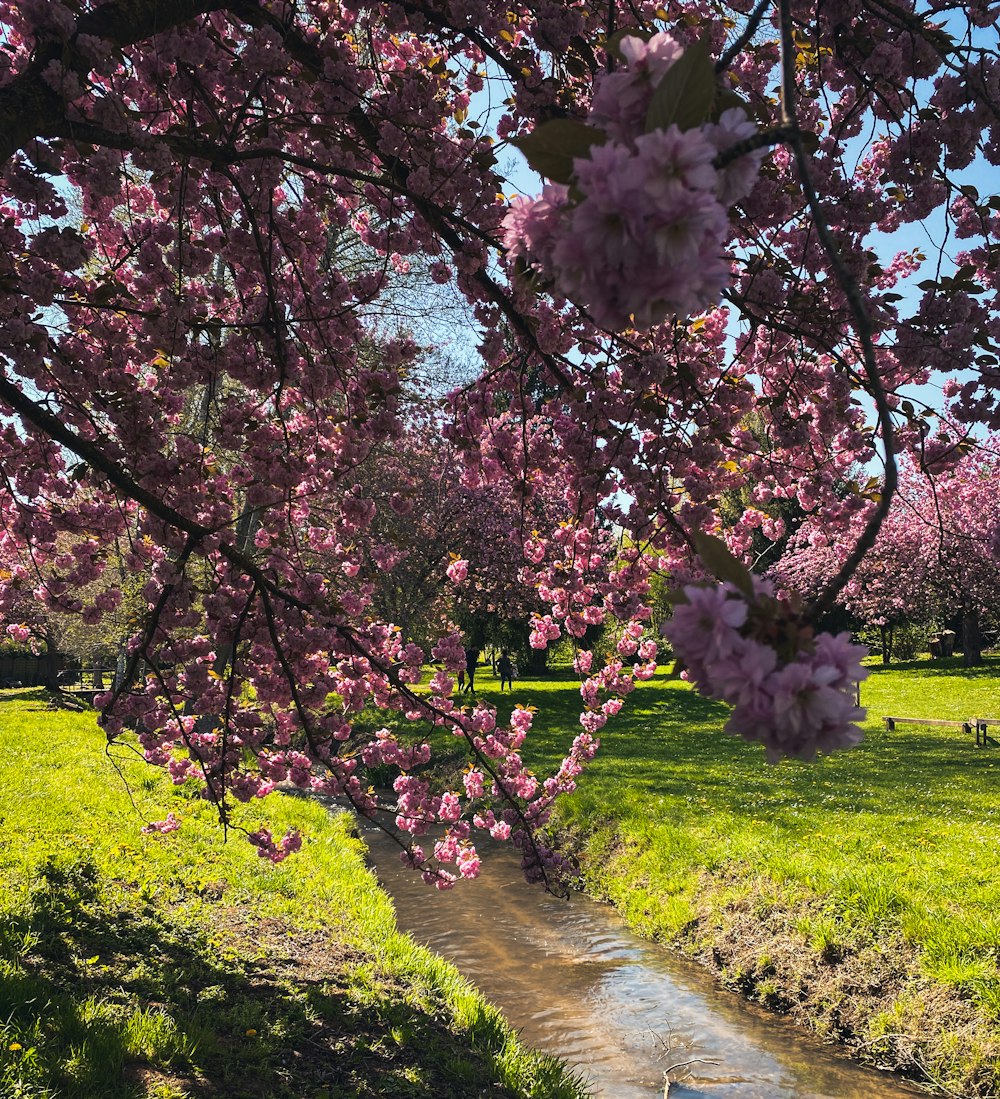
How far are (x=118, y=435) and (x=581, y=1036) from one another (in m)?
5.22

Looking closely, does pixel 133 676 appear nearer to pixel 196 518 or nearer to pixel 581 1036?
pixel 196 518

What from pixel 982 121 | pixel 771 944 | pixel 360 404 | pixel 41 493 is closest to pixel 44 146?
pixel 360 404

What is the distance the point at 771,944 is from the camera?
23.1ft

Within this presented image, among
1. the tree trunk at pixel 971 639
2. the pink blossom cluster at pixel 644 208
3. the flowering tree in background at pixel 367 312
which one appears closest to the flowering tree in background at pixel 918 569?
the tree trunk at pixel 971 639

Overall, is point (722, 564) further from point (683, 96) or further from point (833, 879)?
point (833, 879)

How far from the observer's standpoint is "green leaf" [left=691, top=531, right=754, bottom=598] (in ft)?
3.70

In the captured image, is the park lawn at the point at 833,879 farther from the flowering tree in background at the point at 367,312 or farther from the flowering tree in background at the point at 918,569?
the flowering tree in background at the point at 918,569

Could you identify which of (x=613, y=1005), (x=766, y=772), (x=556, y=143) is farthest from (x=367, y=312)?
(x=766, y=772)

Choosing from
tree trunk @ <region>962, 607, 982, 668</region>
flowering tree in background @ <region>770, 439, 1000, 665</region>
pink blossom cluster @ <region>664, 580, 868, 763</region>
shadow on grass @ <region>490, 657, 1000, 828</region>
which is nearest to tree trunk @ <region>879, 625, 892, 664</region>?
flowering tree in background @ <region>770, 439, 1000, 665</region>

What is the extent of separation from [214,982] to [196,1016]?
75cm

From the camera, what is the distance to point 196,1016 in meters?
5.04

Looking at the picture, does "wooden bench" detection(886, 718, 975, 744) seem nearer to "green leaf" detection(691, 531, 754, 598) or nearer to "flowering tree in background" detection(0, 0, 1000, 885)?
"flowering tree in background" detection(0, 0, 1000, 885)

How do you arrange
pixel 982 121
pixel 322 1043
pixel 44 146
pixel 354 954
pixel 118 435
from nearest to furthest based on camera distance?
1. pixel 44 146
2. pixel 982 121
3. pixel 118 435
4. pixel 322 1043
5. pixel 354 954

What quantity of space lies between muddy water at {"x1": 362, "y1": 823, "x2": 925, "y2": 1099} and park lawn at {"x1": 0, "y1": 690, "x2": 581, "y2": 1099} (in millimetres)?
500
